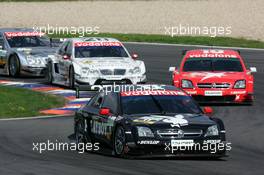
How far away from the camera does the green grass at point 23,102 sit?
23.5 m

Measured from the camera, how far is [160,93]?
16.5 meters

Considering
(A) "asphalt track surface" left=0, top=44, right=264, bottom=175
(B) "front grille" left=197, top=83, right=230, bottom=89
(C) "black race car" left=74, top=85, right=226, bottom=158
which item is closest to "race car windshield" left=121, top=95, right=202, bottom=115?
(C) "black race car" left=74, top=85, right=226, bottom=158

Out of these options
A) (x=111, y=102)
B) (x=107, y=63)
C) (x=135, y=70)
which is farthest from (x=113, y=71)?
(x=111, y=102)

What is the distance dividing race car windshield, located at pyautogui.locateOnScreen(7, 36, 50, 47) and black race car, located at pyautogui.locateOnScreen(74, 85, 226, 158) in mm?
15686

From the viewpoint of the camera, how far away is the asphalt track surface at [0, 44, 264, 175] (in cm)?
1393

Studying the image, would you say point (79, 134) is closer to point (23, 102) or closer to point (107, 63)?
point (23, 102)

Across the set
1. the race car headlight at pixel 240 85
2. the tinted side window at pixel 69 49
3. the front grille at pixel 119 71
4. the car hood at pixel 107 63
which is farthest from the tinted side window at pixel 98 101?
the tinted side window at pixel 69 49

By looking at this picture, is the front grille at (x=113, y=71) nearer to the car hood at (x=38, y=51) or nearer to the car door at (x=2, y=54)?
the car hood at (x=38, y=51)

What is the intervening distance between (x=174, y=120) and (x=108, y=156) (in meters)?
1.20

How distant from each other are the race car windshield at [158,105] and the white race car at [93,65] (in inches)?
412

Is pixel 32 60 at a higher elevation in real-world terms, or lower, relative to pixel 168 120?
lower

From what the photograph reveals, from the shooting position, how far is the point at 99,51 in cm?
2838

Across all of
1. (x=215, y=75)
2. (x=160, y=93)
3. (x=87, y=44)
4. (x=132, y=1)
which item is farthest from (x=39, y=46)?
(x=132, y=1)

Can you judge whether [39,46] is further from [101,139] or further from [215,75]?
[101,139]
